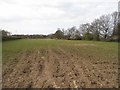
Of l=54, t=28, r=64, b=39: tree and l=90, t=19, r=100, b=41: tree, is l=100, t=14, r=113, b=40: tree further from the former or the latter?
l=54, t=28, r=64, b=39: tree

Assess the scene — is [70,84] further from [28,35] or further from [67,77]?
[28,35]

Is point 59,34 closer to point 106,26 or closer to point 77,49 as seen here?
point 106,26

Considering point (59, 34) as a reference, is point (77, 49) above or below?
below

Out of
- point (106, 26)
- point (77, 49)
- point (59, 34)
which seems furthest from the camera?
point (59, 34)

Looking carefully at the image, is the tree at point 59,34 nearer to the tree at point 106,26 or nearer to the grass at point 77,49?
the tree at point 106,26

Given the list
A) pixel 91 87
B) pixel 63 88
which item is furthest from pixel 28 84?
pixel 91 87

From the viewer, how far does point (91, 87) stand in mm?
6898

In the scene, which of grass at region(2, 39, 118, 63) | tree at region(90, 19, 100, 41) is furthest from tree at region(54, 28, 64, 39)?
grass at region(2, 39, 118, 63)

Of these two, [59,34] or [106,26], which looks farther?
[59,34]

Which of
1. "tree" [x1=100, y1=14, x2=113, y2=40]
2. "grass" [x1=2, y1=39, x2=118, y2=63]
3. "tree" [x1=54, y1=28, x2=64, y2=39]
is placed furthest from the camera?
"tree" [x1=54, y1=28, x2=64, y2=39]

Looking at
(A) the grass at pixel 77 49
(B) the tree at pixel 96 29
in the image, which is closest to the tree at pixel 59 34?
(B) the tree at pixel 96 29

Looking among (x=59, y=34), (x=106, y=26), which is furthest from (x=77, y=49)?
(x=59, y=34)

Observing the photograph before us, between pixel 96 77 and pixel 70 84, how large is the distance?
1.58m

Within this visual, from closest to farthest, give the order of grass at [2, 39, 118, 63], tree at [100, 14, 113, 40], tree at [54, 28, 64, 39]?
grass at [2, 39, 118, 63], tree at [100, 14, 113, 40], tree at [54, 28, 64, 39]
